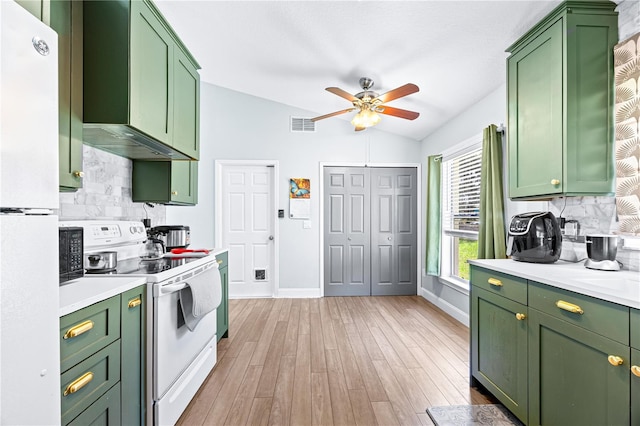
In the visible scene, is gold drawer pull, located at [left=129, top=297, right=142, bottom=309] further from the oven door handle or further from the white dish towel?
the white dish towel

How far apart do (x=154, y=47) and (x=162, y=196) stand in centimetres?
133

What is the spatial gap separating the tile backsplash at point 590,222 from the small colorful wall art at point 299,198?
3008 mm

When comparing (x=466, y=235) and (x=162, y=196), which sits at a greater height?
(x=162, y=196)

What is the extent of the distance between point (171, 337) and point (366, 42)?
264cm

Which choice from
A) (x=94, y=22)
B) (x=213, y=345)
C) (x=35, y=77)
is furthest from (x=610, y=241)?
(x=94, y=22)

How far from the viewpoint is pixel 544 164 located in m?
1.96

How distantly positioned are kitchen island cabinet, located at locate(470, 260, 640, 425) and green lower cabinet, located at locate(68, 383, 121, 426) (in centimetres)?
202

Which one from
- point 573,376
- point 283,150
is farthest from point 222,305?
point 573,376

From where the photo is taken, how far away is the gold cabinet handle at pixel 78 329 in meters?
1.08

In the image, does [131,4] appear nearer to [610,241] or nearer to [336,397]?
[336,397]

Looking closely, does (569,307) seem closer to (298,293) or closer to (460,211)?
(460,211)

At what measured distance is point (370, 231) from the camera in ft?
Answer: 15.6

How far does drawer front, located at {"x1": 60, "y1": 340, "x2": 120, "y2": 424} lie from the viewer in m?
1.08

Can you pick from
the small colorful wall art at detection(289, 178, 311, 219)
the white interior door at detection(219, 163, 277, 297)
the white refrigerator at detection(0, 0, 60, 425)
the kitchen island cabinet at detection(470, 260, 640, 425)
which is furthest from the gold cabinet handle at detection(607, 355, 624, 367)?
the white interior door at detection(219, 163, 277, 297)
